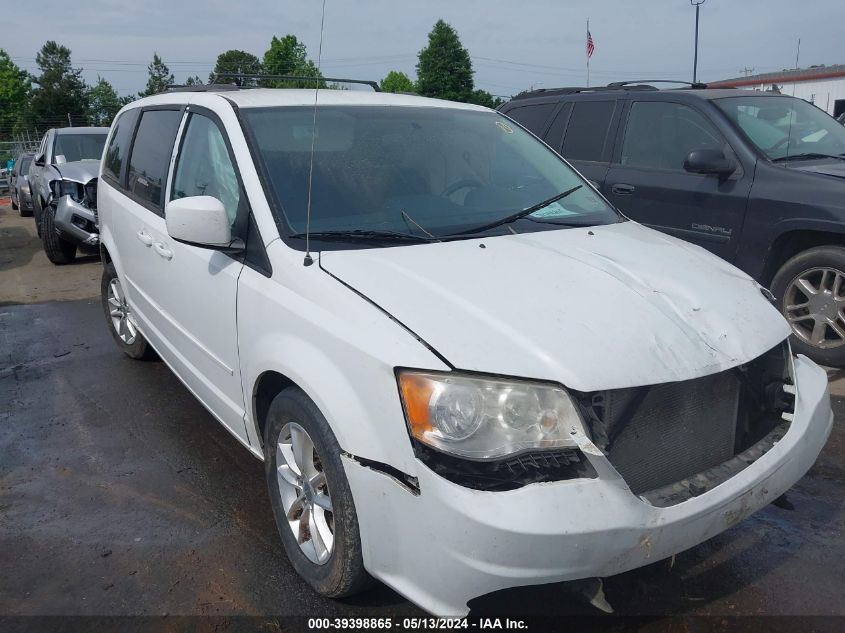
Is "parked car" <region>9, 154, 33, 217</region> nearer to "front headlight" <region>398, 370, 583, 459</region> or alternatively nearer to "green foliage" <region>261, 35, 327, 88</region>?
"green foliage" <region>261, 35, 327, 88</region>

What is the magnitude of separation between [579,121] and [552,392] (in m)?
4.86

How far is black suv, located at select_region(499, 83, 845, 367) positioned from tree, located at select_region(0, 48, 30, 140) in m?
74.8

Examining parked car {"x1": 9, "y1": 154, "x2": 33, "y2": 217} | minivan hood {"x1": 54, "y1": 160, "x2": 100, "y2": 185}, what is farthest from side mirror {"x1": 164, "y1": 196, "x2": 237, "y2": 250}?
parked car {"x1": 9, "y1": 154, "x2": 33, "y2": 217}

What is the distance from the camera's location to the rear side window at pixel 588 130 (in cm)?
625

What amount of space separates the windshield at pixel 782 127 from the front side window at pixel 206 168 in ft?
12.9

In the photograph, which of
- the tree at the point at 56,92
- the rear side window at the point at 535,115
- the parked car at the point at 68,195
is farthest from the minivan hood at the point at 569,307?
the tree at the point at 56,92

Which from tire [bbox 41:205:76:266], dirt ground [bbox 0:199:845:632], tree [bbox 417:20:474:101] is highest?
tree [bbox 417:20:474:101]

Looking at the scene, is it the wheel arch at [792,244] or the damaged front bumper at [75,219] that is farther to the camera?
the damaged front bumper at [75,219]

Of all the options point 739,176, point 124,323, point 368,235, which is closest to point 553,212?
point 368,235

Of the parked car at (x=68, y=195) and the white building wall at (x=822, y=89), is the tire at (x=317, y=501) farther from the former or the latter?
the white building wall at (x=822, y=89)

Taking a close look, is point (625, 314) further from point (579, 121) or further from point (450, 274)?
point (579, 121)

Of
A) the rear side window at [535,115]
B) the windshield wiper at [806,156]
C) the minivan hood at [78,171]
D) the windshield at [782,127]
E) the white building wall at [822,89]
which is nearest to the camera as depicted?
the windshield wiper at [806,156]

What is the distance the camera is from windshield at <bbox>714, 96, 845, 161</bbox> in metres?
5.46

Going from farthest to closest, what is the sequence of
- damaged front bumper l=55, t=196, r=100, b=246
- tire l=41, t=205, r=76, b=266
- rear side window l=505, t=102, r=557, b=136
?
tire l=41, t=205, r=76, b=266
damaged front bumper l=55, t=196, r=100, b=246
rear side window l=505, t=102, r=557, b=136
